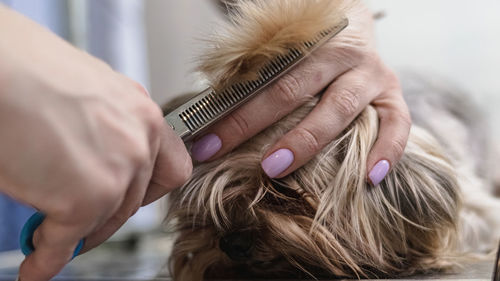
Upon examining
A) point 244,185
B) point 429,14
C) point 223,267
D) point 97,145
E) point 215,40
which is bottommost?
point 429,14

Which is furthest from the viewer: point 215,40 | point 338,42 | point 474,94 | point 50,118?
point 474,94

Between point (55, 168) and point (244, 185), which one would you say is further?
point (244, 185)

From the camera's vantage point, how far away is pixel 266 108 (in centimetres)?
113

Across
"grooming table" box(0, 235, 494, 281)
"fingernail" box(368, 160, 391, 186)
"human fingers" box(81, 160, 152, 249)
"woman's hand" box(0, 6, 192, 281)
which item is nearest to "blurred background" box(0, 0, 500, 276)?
"grooming table" box(0, 235, 494, 281)

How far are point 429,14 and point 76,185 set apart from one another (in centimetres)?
328

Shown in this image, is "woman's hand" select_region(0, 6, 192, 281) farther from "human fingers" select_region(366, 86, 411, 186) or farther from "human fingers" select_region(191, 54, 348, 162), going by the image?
"human fingers" select_region(366, 86, 411, 186)

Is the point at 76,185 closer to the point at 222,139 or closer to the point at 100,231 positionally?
the point at 100,231

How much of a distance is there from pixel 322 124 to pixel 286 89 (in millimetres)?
105

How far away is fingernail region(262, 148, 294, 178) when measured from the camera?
3.66 ft

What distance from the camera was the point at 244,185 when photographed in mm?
1206

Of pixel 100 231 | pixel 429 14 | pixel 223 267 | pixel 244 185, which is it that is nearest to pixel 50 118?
pixel 100 231

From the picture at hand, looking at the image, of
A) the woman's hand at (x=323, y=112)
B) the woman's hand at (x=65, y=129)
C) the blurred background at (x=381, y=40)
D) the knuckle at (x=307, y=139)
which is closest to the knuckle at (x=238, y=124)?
the woman's hand at (x=323, y=112)

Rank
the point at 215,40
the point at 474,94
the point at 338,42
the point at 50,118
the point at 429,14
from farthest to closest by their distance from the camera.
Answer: the point at 429,14 → the point at 474,94 → the point at 338,42 → the point at 215,40 → the point at 50,118

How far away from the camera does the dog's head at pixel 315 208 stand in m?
1.13
